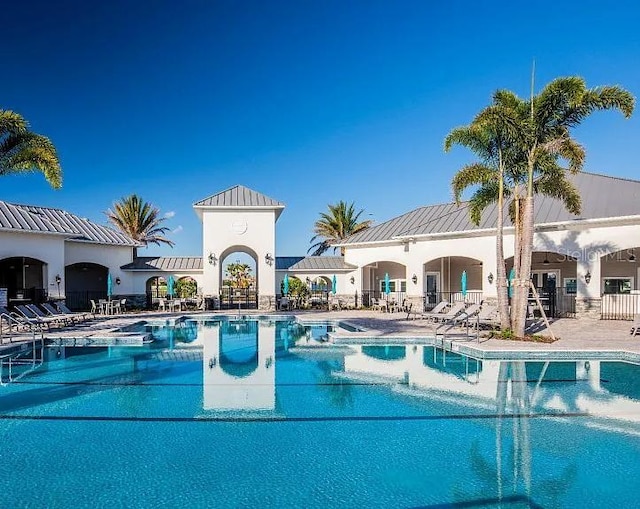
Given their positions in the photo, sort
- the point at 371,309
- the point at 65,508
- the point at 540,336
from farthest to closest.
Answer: the point at 371,309, the point at 540,336, the point at 65,508

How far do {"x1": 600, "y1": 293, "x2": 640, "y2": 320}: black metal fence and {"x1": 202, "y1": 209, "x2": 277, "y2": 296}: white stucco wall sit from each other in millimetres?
16365

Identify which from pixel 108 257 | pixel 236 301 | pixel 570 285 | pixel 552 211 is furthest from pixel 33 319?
pixel 570 285

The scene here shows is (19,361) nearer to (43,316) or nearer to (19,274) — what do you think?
(43,316)

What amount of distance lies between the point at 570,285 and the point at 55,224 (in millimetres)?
26593

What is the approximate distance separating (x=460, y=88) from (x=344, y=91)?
545 cm

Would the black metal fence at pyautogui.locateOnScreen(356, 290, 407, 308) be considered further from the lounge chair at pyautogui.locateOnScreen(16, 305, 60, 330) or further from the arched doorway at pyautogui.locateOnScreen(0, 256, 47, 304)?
the arched doorway at pyautogui.locateOnScreen(0, 256, 47, 304)

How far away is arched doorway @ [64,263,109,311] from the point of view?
2762 cm

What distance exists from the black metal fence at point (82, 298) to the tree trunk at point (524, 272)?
2360cm

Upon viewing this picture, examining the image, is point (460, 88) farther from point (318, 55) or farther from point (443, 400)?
point (443, 400)

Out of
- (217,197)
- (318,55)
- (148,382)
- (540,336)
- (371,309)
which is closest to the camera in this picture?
(148,382)

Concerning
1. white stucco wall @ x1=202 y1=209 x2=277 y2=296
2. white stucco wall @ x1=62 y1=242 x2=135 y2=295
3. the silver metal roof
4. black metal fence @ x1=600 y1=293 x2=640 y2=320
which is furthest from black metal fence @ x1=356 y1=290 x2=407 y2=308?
white stucco wall @ x1=62 y1=242 x2=135 y2=295

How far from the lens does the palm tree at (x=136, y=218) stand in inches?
1437

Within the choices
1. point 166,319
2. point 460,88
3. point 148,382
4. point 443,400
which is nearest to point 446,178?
point 460,88

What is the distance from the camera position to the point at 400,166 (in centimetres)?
2794
